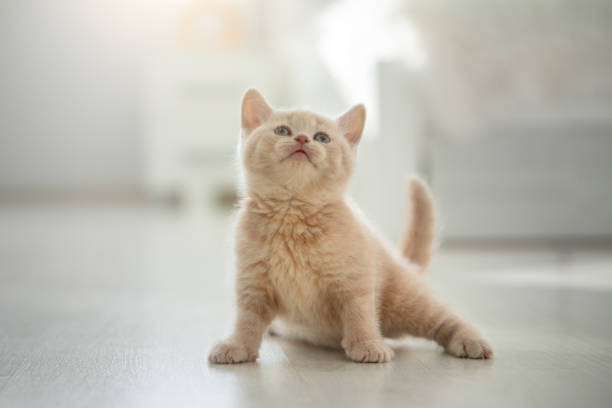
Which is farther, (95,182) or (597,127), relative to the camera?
(95,182)

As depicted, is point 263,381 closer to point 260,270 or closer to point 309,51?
point 260,270

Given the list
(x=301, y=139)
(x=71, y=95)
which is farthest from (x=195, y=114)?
(x=301, y=139)

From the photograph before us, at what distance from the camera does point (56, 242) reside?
2791 mm

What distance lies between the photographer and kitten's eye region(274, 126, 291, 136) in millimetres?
1062

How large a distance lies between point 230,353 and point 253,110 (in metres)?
0.42

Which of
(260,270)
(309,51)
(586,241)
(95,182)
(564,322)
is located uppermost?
(309,51)

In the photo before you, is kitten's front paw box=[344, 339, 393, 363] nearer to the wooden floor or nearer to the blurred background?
the wooden floor

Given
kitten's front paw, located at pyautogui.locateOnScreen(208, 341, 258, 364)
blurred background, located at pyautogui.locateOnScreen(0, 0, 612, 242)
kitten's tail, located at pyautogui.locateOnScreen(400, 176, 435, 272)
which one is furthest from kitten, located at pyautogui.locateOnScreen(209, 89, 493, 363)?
blurred background, located at pyautogui.locateOnScreen(0, 0, 612, 242)

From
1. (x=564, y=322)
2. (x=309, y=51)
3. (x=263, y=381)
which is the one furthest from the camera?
(x=309, y=51)

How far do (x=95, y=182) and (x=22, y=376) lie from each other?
4.36 meters

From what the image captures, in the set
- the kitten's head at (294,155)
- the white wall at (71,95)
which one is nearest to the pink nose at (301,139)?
the kitten's head at (294,155)

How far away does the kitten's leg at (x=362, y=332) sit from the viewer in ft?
3.23

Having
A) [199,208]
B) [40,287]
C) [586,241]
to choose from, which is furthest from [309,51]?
[40,287]

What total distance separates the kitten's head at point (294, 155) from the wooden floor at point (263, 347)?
0.23 m
